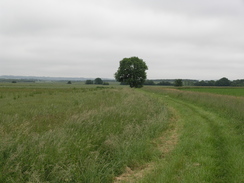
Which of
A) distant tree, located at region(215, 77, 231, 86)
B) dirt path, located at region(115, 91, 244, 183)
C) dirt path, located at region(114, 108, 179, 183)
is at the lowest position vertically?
dirt path, located at region(114, 108, 179, 183)

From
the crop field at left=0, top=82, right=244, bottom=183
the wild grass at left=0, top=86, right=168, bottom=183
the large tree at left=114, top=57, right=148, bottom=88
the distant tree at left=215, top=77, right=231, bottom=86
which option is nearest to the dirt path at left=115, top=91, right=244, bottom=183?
the crop field at left=0, top=82, right=244, bottom=183

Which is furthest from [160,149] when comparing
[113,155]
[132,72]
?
[132,72]

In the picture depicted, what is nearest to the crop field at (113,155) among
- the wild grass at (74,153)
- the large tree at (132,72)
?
the wild grass at (74,153)

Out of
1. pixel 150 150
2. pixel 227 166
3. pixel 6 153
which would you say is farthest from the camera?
pixel 150 150

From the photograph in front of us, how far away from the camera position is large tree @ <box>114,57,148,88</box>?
6812cm

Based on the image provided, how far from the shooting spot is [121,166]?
5535mm

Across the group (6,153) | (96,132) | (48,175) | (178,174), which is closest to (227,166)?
(178,174)

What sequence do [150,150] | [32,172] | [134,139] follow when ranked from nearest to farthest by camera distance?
[32,172] < [150,150] < [134,139]

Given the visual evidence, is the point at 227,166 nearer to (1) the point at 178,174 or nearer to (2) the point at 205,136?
(1) the point at 178,174

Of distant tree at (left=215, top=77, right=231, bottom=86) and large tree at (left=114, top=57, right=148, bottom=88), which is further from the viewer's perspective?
distant tree at (left=215, top=77, right=231, bottom=86)

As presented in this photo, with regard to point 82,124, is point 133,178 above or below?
below

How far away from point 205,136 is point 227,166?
2.84m

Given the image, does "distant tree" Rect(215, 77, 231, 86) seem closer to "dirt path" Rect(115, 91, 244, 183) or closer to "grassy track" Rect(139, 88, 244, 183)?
"dirt path" Rect(115, 91, 244, 183)

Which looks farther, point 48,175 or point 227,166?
point 227,166
